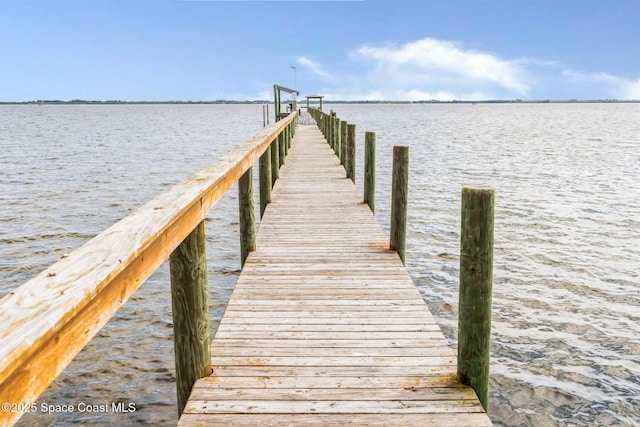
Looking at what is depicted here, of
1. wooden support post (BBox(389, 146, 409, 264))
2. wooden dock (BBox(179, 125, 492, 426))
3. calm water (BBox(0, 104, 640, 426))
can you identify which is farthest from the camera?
wooden support post (BBox(389, 146, 409, 264))

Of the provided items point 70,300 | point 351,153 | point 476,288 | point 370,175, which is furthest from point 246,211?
point 351,153

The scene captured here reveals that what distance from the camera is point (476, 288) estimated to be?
325cm

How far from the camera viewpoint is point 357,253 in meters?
6.20

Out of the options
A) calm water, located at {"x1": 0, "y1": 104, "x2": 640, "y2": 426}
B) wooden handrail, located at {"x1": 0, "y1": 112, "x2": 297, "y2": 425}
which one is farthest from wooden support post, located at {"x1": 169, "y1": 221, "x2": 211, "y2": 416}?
calm water, located at {"x1": 0, "y1": 104, "x2": 640, "y2": 426}

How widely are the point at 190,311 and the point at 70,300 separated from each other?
1841mm

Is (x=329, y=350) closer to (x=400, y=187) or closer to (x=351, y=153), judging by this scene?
(x=400, y=187)

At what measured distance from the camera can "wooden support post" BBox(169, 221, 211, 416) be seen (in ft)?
9.84

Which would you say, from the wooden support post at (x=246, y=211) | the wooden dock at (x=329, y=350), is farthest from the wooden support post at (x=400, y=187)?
the wooden support post at (x=246, y=211)

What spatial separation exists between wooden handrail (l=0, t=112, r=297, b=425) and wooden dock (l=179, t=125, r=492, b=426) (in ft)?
3.82

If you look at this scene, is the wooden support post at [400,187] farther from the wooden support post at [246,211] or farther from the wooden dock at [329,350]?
the wooden support post at [246,211]

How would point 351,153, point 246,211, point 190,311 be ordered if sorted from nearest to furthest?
1. point 190,311
2. point 246,211
3. point 351,153

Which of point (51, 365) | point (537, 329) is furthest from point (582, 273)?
point (51, 365)

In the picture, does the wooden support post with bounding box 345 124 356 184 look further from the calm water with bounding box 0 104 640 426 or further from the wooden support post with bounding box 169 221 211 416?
the wooden support post with bounding box 169 221 211 416

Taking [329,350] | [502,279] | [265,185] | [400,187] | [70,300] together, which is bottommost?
[502,279]
